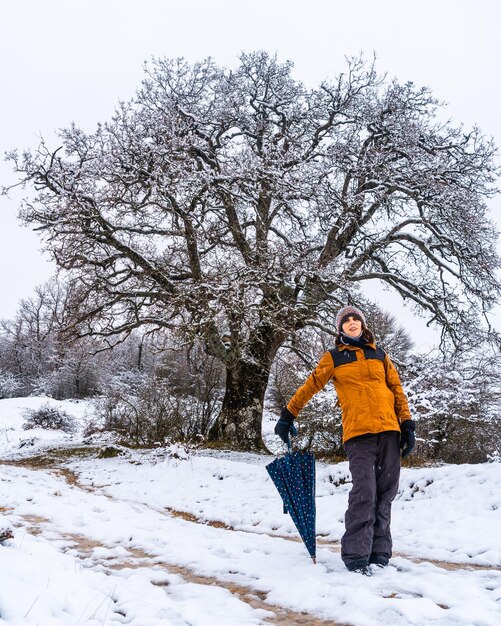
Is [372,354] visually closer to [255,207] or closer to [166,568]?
[166,568]

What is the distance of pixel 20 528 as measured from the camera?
16.0ft

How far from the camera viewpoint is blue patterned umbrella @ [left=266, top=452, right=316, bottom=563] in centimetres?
408

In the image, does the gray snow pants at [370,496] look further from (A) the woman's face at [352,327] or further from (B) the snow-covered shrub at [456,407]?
(B) the snow-covered shrub at [456,407]

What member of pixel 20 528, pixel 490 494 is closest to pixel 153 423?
pixel 20 528

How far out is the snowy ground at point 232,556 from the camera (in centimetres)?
272

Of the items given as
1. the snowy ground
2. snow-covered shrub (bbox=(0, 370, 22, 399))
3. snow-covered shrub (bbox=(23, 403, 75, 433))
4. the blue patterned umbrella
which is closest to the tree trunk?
the snowy ground

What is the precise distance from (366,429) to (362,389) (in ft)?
1.05

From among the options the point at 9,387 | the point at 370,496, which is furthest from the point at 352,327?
the point at 9,387

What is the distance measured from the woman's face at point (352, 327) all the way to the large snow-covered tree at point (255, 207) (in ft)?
17.1

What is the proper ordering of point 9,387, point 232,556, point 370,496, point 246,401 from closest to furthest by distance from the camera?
point 370,496 → point 232,556 → point 246,401 → point 9,387

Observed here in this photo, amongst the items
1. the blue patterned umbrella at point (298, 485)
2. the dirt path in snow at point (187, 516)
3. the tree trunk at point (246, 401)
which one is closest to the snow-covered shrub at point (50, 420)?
the dirt path in snow at point (187, 516)

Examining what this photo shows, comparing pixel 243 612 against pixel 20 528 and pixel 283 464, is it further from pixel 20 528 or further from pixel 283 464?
pixel 20 528

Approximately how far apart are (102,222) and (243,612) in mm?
9224

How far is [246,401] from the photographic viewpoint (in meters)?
12.3
